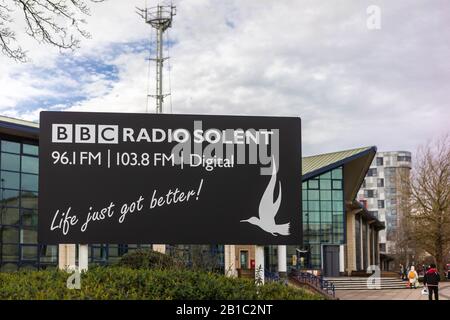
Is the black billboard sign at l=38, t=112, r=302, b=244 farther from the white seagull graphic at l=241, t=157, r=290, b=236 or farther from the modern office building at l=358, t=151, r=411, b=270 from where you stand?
the modern office building at l=358, t=151, r=411, b=270

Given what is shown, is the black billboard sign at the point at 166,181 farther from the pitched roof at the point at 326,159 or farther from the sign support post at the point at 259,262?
the pitched roof at the point at 326,159

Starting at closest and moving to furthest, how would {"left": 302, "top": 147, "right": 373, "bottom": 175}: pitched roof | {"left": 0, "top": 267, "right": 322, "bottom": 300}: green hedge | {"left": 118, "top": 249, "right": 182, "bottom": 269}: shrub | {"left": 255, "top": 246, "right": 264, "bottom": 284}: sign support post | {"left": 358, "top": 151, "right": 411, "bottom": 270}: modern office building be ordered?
{"left": 0, "top": 267, "right": 322, "bottom": 300}: green hedge
{"left": 255, "top": 246, "right": 264, "bottom": 284}: sign support post
{"left": 118, "top": 249, "right": 182, "bottom": 269}: shrub
{"left": 302, "top": 147, "right": 373, "bottom": 175}: pitched roof
{"left": 358, "top": 151, "right": 411, "bottom": 270}: modern office building

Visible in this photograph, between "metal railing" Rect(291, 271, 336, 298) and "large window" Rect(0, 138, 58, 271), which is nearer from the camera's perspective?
"large window" Rect(0, 138, 58, 271)

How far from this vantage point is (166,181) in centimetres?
1504

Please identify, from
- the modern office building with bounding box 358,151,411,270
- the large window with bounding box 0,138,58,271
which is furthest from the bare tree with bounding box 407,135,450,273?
the modern office building with bounding box 358,151,411,270

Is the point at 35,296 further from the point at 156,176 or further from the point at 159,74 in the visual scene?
the point at 159,74

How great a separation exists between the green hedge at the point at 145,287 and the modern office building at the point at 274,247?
8.68 metres

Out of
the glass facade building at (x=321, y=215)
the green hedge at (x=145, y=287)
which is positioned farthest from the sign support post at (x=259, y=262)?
the glass facade building at (x=321, y=215)

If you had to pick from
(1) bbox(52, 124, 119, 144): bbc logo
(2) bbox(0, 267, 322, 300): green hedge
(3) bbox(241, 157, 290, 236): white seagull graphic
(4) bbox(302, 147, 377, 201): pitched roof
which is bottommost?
(2) bbox(0, 267, 322, 300): green hedge

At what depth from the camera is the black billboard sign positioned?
585 inches

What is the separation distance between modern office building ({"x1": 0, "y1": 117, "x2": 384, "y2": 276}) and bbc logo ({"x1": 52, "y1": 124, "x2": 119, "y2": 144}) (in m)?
7.36
